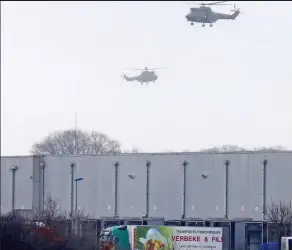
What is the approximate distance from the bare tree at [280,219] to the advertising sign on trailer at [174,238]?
7674 mm

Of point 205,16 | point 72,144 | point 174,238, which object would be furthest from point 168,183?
point 72,144

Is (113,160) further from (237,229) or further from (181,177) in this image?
(237,229)

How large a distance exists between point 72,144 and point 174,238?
5475 cm

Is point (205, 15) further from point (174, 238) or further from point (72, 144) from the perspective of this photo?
point (174, 238)

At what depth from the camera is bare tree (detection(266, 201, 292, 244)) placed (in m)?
61.7

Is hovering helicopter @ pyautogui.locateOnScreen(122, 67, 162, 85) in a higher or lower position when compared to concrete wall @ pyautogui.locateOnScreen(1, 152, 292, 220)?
higher

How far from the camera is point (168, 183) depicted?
73.1 meters

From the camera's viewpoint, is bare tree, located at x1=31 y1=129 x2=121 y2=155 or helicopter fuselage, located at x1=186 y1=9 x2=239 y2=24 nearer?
helicopter fuselage, located at x1=186 y1=9 x2=239 y2=24

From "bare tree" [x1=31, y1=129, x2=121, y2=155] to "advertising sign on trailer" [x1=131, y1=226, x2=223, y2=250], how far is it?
164 ft

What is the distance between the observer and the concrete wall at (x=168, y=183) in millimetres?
68875

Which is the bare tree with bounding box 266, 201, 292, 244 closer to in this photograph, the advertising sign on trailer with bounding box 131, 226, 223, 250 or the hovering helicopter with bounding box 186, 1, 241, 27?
the advertising sign on trailer with bounding box 131, 226, 223, 250

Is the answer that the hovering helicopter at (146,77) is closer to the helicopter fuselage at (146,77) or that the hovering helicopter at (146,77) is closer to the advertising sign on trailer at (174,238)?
the helicopter fuselage at (146,77)

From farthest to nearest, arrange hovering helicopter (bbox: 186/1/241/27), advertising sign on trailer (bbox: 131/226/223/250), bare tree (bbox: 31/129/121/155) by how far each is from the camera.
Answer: bare tree (bbox: 31/129/121/155) → hovering helicopter (bbox: 186/1/241/27) → advertising sign on trailer (bbox: 131/226/223/250)

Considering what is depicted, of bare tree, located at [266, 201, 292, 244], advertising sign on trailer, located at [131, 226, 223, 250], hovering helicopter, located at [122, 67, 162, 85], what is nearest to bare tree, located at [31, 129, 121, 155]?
hovering helicopter, located at [122, 67, 162, 85]
